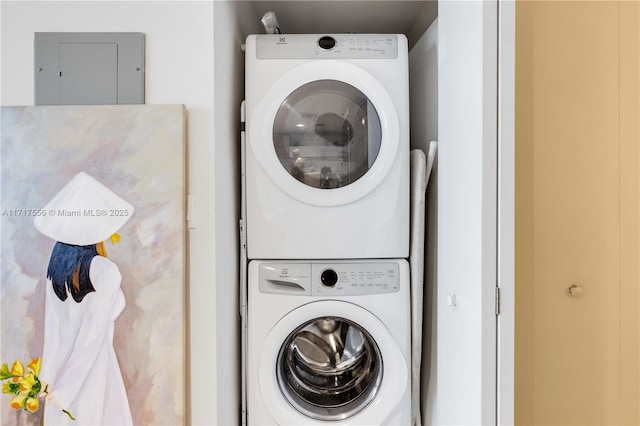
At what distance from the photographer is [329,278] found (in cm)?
147

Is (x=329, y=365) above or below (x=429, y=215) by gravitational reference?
below

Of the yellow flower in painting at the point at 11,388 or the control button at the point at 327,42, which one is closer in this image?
the yellow flower in painting at the point at 11,388

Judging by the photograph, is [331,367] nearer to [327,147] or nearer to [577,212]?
[327,147]

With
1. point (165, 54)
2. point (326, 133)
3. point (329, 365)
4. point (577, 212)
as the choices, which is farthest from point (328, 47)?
point (329, 365)

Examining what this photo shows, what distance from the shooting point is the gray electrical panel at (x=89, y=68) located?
1312 millimetres

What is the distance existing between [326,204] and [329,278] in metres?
0.26

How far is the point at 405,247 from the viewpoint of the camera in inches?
58.0

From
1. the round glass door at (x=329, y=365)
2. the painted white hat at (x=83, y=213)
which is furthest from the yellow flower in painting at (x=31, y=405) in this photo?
the round glass door at (x=329, y=365)

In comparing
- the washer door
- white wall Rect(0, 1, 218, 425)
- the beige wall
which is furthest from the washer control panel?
the washer door

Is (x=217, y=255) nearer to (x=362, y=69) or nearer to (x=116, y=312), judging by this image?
(x=116, y=312)

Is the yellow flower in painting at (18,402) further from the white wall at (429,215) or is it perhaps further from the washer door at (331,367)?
the white wall at (429,215)

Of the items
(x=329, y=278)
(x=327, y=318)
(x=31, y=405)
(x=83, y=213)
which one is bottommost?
(x=31, y=405)

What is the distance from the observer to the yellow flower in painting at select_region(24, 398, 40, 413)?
51.0 inches

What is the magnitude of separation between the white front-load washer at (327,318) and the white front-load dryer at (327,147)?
64 mm
